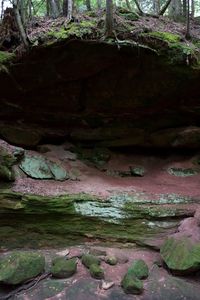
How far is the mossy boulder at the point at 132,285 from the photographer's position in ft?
17.1

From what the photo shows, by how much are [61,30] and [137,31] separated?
5.48 feet

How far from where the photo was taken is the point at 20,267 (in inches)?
216

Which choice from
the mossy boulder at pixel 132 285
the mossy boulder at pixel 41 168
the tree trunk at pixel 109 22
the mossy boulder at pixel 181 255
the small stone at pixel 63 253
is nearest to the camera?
the mossy boulder at pixel 132 285

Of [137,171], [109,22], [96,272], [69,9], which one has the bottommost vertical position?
[96,272]

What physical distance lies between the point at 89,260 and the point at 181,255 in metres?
1.64

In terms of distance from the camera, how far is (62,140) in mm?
9594

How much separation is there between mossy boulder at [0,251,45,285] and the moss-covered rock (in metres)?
1.57

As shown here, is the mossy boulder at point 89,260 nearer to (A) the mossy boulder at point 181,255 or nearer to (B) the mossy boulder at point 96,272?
(B) the mossy boulder at point 96,272

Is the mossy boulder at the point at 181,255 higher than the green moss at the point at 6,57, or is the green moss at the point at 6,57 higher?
the green moss at the point at 6,57

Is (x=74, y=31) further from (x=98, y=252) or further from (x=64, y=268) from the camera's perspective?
(x=64, y=268)

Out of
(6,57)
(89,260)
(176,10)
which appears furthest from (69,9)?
(89,260)

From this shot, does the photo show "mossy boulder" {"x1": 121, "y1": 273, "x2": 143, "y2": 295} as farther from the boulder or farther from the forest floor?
the forest floor

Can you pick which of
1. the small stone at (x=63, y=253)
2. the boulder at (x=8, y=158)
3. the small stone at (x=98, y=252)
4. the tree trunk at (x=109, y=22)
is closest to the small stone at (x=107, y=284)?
the small stone at (x=98, y=252)

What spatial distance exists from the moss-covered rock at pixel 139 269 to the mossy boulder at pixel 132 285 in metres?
0.16
